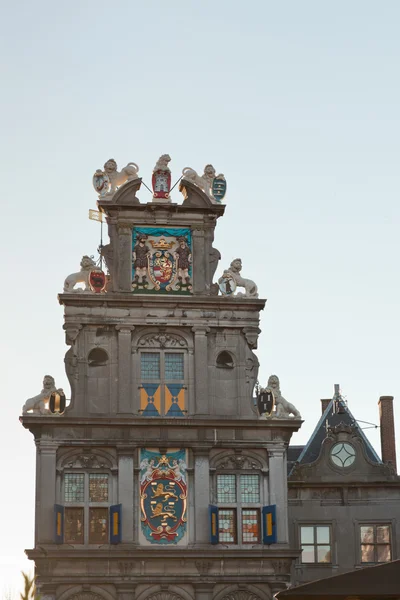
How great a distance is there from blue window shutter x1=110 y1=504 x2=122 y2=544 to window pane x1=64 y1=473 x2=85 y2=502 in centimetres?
128

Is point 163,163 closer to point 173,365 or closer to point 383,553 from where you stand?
point 173,365

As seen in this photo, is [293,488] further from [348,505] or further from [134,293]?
[134,293]

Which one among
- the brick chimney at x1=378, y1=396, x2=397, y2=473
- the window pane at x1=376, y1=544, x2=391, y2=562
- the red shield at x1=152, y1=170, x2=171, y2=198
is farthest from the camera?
the brick chimney at x1=378, y1=396, x2=397, y2=473

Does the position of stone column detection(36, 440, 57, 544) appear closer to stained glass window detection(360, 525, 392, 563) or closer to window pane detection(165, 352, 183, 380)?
window pane detection(165, 352, 183, 380)

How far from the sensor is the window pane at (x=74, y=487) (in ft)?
145

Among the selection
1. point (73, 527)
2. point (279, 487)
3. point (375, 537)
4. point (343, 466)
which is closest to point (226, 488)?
point (279, 487)

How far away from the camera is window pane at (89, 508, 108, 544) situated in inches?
1727

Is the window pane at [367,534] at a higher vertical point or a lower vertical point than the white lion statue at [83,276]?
lower

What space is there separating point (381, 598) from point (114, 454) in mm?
21839

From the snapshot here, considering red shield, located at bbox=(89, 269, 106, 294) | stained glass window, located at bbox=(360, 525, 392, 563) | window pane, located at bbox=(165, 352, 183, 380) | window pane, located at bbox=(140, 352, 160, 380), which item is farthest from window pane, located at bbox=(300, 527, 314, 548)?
red shield, located at bbox=(89, 269, 106, 294)

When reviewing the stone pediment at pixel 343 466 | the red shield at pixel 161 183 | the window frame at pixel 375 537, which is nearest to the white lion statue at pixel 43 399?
the red shield at pixel 161 183

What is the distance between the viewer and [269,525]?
4434cm

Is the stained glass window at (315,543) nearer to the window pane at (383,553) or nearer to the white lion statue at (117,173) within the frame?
the window pane at (383,553)

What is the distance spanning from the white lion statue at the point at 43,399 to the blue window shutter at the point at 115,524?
160 inches
